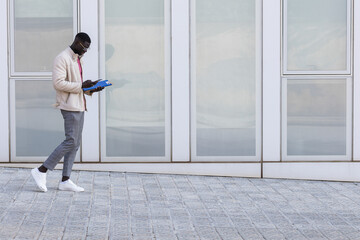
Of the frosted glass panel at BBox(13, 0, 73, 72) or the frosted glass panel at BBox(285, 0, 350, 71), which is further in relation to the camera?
the frosted glass panel at BBox(285, 0, 350, 71)

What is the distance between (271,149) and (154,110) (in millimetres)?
1871

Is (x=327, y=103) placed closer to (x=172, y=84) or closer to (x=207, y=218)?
(x=172, y=84)

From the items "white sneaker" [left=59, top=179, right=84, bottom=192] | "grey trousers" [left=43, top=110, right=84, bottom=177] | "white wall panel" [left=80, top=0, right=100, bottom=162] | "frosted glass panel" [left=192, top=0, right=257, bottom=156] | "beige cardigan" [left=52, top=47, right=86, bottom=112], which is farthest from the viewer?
"frosted glass panel" [left=192, top=0, right=257, bottom=156]

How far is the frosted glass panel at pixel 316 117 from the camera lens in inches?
424

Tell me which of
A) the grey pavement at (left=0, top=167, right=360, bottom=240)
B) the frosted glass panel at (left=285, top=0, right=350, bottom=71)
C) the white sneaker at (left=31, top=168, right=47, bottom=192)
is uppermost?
the frosted glass panel at (left=285, top=0, right=350, bottom=71)

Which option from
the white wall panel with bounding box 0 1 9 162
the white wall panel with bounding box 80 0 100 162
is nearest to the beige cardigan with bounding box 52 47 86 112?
the white wall panel with bounding box 80 0 100 162

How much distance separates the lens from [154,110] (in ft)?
35.2

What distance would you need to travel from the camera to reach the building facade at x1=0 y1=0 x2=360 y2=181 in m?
10.7

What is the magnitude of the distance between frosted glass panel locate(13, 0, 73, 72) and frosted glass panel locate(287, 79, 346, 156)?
353 cm

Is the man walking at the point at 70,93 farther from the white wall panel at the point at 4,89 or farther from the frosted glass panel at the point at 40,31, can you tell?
the white wall panel at the point at 4,89

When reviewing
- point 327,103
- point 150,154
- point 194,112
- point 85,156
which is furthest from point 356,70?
point 85,156

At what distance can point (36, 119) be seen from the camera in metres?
10.7

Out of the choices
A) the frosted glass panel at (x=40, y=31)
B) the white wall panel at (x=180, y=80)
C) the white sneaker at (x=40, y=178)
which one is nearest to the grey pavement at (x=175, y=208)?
the white sneaker at (x=40, y=178)

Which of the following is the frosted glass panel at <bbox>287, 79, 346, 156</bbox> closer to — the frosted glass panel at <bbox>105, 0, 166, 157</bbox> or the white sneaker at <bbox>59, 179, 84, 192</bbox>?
the frosted glass panel at <bbox>105, 0, 166, 157</bbox>
